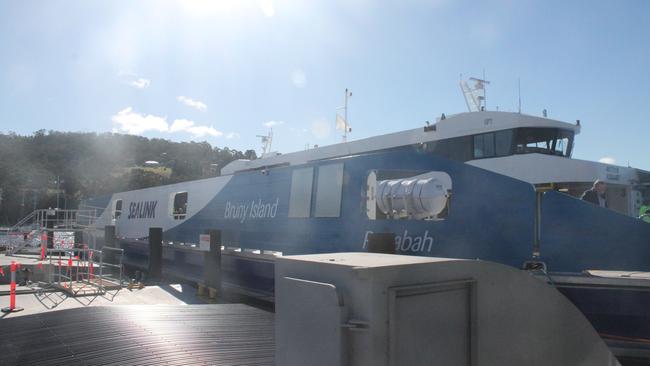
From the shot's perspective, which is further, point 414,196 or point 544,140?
point 544,140

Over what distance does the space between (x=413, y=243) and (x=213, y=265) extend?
5.56 m

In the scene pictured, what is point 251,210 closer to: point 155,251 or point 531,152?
point 155,251

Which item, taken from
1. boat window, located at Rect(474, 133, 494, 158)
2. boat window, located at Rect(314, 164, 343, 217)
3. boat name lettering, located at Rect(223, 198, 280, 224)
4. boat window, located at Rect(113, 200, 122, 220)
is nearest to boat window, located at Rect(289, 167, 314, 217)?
boat window, located at Rect(314, 164, 343, 217)

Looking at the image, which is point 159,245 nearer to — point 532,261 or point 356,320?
point 532,261

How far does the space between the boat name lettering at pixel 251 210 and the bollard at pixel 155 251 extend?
255 cm

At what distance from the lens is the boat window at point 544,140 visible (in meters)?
11.6

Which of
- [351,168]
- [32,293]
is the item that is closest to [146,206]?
[32,293]

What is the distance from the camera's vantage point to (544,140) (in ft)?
38.9

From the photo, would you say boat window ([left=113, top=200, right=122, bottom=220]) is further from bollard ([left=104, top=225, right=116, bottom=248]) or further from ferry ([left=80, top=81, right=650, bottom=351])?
ferry ([left=80, top=81, right=650, bottom=351])

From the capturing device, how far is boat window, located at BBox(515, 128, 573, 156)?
38.2 feet

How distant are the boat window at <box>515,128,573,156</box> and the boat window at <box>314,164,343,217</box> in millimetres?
4941

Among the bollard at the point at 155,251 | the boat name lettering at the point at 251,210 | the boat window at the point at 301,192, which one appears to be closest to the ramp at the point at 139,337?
the boat window at the point at 301,192

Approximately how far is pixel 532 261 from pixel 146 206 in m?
15.0

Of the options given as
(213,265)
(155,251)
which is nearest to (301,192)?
(213,265)
